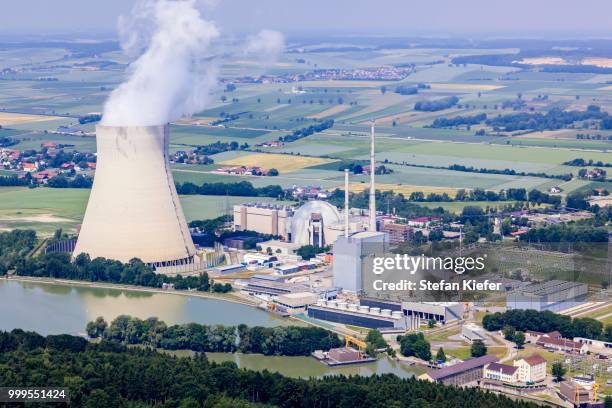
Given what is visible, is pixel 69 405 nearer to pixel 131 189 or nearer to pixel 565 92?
pixel 131 189

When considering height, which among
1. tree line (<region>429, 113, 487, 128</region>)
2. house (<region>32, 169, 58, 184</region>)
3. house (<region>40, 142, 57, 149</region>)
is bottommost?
tree line (<region>429, 113, 487, 128</region>)

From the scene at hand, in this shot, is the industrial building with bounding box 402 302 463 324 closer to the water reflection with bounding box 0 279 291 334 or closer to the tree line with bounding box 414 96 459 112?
the water reflection with bounding box 0 279 291 334

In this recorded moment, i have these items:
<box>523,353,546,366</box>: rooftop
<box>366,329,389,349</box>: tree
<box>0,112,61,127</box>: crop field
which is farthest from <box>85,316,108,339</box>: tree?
<box>0,112,61,127</box>: crop field

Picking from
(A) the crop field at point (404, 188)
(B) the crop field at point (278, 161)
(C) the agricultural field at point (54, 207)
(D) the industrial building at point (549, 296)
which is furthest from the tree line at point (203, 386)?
(B) the crop field at point (278, 161)

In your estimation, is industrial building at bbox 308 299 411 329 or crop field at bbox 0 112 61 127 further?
crop field at bbox 0 112 61 127

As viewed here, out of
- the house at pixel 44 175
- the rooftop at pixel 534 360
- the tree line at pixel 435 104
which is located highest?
the rooftop at pixel 534 360

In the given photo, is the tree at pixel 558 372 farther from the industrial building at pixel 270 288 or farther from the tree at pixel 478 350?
the industrial building at pixel 270 288
